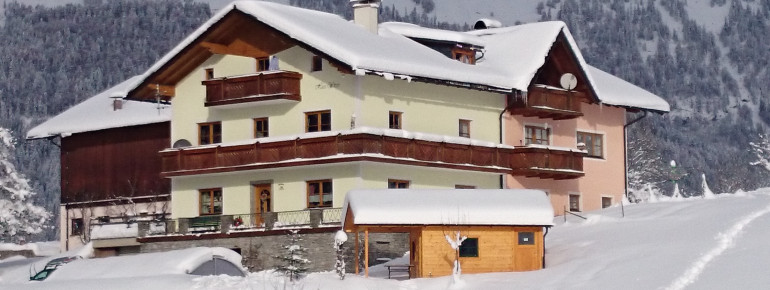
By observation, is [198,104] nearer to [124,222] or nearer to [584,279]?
[124,222]

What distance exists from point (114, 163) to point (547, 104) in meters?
20.2

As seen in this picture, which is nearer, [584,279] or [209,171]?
[584,279]

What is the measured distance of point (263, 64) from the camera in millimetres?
68562

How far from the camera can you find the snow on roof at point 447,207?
56750mm

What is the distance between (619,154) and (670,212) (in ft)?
47.3

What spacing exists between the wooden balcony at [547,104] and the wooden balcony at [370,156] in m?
1.53

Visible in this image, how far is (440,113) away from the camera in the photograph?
68.9 m

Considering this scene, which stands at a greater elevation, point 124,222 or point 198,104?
point 198,104

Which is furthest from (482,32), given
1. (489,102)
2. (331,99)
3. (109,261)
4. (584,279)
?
(584,279)

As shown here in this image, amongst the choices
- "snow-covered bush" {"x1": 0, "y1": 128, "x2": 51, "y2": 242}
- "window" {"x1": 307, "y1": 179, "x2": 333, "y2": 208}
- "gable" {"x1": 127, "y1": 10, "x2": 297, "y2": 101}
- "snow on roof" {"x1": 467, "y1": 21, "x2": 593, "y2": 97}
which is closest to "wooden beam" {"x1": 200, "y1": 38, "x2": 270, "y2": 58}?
"gable" {"x1": 127, "y1": 10, "x2": 297, "y2": 101}

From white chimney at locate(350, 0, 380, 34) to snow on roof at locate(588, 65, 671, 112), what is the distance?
10.6 m

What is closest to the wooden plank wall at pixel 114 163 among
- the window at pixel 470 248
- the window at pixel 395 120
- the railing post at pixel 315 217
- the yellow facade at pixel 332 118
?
the yellow facade at pixel 332 118

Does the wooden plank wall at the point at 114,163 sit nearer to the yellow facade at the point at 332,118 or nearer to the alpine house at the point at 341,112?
the alpine house at the point at 341,112

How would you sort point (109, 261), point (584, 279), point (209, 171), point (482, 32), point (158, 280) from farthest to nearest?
point (482, 32) < point (209, 171) < point (109, 261) < point (158, 280) < point (584, 279)
